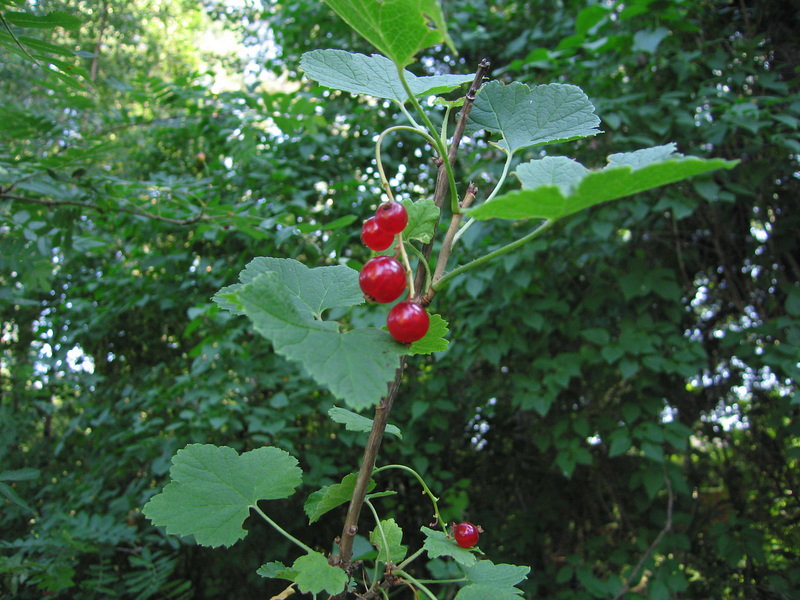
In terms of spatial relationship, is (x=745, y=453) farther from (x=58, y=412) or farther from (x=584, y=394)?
(x=58, y=412)

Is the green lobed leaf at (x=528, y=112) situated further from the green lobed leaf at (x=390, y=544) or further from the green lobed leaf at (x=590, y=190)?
the green lobed leaf at (x=390, y=544)

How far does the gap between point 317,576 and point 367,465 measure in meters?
0.09

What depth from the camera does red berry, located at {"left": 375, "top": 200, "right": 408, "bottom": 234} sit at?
1.18 feet

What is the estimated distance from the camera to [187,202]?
133 cm

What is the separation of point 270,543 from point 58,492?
2.66 ft

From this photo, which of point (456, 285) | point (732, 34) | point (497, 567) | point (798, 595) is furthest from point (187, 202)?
point (798, 595)

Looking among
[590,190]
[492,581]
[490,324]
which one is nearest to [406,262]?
[590,190]

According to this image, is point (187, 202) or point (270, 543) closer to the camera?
point (187, 202)

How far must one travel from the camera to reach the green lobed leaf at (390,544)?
0.46 metres

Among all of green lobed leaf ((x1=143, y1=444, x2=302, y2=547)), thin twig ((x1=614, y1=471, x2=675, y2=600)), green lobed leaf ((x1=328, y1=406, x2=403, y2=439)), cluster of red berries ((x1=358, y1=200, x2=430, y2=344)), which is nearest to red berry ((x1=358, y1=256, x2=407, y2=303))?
cluster of red berries ((x1=358, y1=200, x2=430, y2=344))

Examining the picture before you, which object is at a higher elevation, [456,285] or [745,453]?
[456,285]

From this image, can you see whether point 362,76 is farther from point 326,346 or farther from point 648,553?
point 648,553

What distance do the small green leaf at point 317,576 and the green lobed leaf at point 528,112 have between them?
40 cm

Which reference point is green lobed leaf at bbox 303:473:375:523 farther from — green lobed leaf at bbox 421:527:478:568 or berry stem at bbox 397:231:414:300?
berry stem at bbox 397:231:414:300
